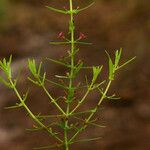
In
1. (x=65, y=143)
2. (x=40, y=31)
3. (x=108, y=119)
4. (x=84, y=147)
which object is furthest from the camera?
(x=40, y=31)

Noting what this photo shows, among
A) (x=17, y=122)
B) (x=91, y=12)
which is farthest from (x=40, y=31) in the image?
(x=17, y=122)

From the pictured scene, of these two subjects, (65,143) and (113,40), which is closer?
(65,143)

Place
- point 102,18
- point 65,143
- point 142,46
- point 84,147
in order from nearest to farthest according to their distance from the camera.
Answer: point 65,143
point 84,147
point 142,46
point 102,18

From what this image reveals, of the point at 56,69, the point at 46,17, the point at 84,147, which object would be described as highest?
the point at 46,17

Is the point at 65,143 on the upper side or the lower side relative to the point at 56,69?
upper

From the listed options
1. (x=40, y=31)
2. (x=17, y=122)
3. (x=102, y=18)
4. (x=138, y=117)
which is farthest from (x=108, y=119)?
(x=40, y=31)

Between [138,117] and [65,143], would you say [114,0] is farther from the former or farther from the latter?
[65,143]

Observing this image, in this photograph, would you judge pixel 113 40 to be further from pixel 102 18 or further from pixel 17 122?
pixel 17 122
